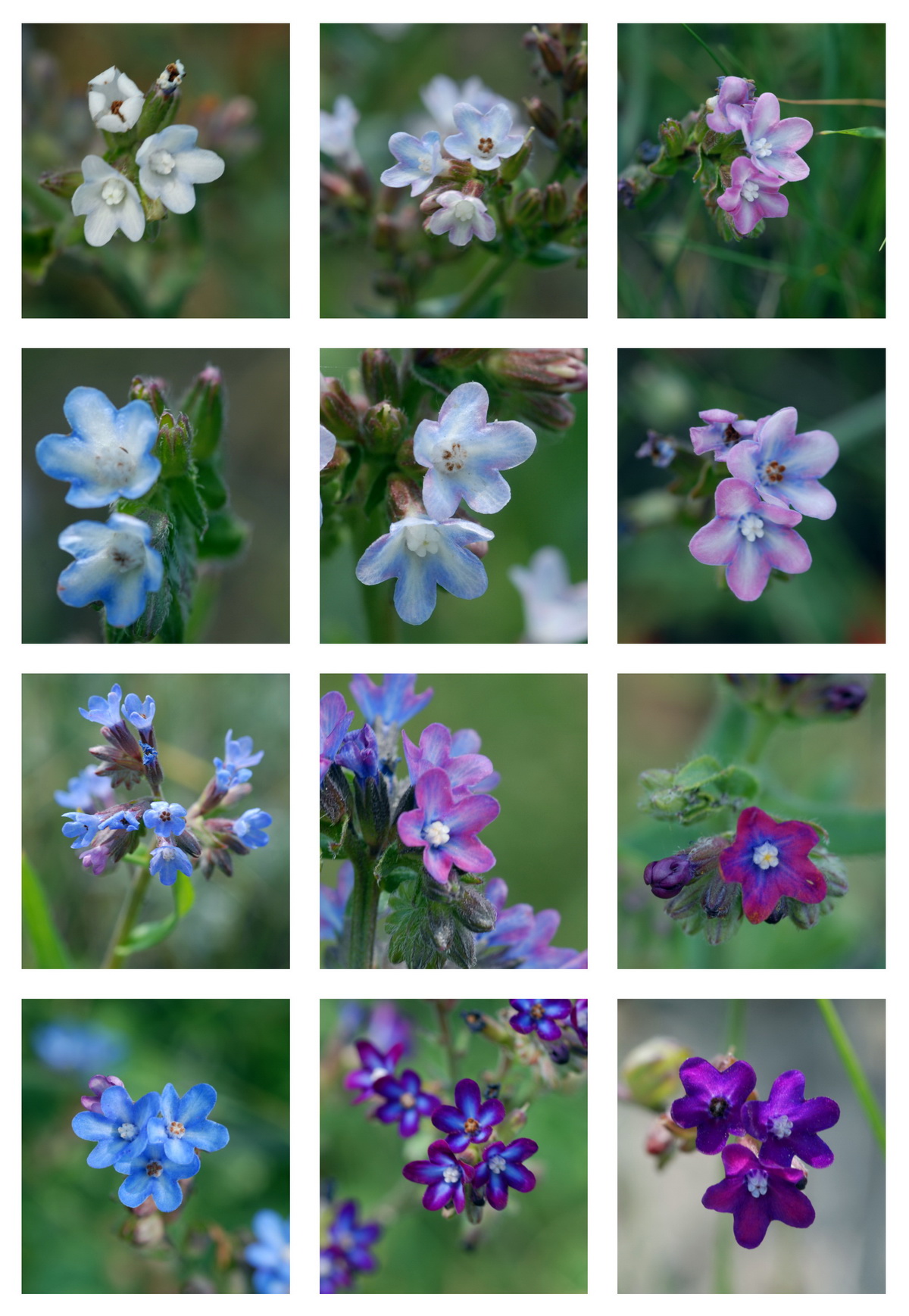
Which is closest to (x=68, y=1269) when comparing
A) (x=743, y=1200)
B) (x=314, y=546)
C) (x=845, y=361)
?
(x=743, y=1200)

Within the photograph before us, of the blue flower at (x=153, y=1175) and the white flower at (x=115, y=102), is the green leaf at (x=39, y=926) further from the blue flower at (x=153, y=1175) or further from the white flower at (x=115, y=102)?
the white flower at (x=115, y=102)

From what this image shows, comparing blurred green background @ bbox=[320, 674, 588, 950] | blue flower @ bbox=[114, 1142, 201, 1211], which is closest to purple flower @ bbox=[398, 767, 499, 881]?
blue flower @ bbox=[114, 1142, 201, 1211]

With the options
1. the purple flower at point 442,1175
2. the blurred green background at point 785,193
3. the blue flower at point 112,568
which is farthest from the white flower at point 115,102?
the purple flower at point 442,1175

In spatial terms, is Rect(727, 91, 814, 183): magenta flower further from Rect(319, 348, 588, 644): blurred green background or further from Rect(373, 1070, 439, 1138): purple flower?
Rect(373, 1070, 439, 1138): purple flower

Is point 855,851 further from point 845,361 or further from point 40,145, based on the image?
point 40,145

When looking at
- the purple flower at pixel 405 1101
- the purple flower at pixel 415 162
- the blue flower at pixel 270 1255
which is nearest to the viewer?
the purple flower at pixel 415 162
